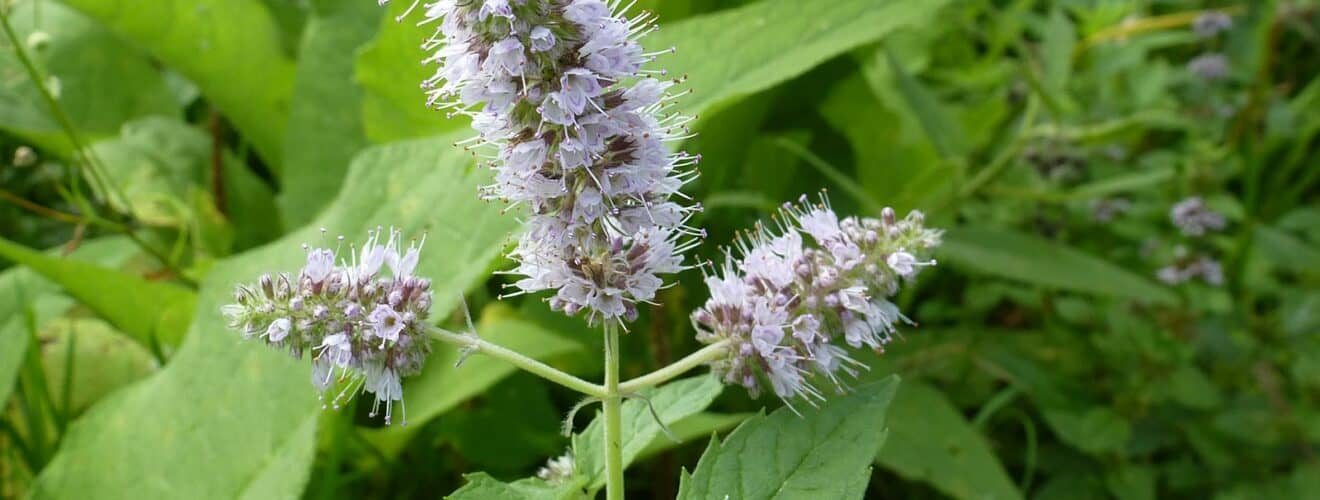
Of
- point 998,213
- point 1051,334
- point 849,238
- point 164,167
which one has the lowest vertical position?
point 1051,334

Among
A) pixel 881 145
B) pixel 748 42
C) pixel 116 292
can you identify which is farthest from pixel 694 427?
pixel 116 292

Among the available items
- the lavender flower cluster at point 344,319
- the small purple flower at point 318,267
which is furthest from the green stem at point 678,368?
the small purple flower at point 318,267

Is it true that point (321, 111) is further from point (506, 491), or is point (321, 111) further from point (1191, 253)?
point (1191, 253)

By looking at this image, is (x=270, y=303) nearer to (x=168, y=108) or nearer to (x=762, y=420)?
(x=762, y=420)

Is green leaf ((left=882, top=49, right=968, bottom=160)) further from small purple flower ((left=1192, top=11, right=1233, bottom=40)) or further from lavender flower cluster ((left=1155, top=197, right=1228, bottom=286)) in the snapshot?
small purple flower ((left=1192, top=11, right=1233, bottom=40))

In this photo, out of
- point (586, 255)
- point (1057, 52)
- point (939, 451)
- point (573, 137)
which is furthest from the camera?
point (1057, 52)

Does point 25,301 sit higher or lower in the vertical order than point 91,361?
higher

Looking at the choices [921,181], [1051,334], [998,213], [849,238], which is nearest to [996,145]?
[998,213]

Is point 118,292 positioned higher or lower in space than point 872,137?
higher
